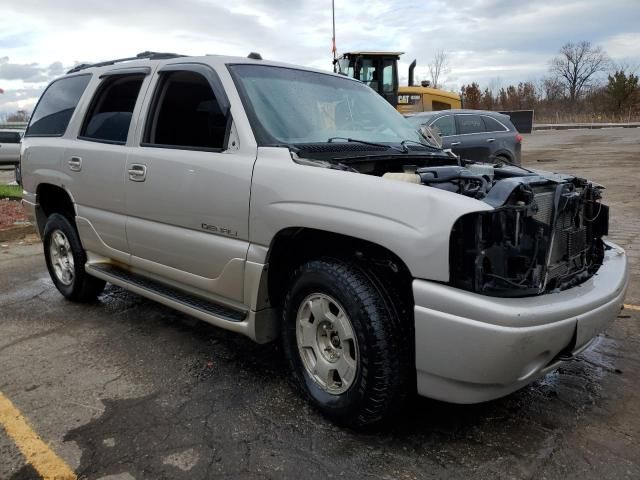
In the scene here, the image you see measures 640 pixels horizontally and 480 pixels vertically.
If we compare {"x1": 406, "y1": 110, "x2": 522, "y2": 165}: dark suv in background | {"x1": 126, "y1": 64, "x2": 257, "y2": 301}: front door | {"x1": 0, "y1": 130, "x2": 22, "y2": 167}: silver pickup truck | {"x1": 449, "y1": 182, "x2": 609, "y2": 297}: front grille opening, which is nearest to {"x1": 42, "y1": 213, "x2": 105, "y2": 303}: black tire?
{"x1": 126, "y1": 64, "x2": 257, "y2": 301}: front door

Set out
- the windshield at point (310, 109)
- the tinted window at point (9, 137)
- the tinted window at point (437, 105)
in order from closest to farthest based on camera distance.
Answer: the windshield at point (310, 109), the tinted window at point (437, 105), the tinted window at point (9, 137)

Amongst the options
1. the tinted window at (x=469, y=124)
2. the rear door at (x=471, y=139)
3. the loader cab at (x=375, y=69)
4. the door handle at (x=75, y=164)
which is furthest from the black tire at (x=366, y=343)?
the loader cab at (x=375, y=69)

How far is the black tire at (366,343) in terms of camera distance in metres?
2.50

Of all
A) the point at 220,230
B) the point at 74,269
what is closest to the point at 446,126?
the point at 74,269

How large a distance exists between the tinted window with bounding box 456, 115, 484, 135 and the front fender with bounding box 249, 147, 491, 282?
29.9 ft

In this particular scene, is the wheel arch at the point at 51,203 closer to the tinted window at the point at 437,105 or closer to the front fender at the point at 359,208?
the front fender at the point at 359,208

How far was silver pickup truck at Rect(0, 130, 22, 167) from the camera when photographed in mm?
17938

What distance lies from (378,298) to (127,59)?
10.2 feet

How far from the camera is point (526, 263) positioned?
2.40m

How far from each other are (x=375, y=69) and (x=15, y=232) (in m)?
9.95

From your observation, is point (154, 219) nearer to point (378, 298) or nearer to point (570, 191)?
point (378, 298)

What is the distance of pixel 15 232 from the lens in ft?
27.1

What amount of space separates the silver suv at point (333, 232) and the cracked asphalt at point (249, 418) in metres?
0.27

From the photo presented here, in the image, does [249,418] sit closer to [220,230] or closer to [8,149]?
[220,230]
